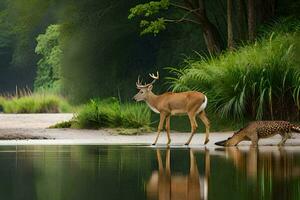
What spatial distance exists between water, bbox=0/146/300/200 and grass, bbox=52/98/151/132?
20.4 feet

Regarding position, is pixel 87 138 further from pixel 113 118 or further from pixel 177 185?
pixel 177 185

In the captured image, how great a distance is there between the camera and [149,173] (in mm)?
13516

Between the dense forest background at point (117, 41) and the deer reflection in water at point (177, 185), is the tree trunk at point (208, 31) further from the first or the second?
the deer reflection in water at point (177, 185)

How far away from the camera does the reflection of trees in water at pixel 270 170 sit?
35.6ft

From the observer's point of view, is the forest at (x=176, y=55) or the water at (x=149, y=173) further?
the forest at (x=176, y=55)

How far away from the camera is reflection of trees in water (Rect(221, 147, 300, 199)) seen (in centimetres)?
1085

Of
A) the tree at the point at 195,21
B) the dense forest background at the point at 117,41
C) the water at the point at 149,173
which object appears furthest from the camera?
the dense forest background at the point at 117,41

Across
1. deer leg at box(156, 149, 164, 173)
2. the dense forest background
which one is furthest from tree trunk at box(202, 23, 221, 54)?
deer leg at box(156, 149, 164, 173)

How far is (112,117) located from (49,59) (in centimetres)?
4808

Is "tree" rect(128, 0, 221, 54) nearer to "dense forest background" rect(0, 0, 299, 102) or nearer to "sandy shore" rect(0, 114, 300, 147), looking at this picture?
"dense forest background" rect(0, 0, 299, 102)

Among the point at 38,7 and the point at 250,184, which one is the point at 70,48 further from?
the point at 250,184

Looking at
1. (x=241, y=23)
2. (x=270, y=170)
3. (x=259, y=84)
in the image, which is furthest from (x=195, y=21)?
(x=270, y=170)

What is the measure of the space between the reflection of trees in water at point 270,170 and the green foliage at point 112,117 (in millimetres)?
6764

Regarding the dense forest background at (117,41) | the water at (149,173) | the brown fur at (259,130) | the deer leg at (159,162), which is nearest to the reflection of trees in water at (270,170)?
the water at (149,173)
